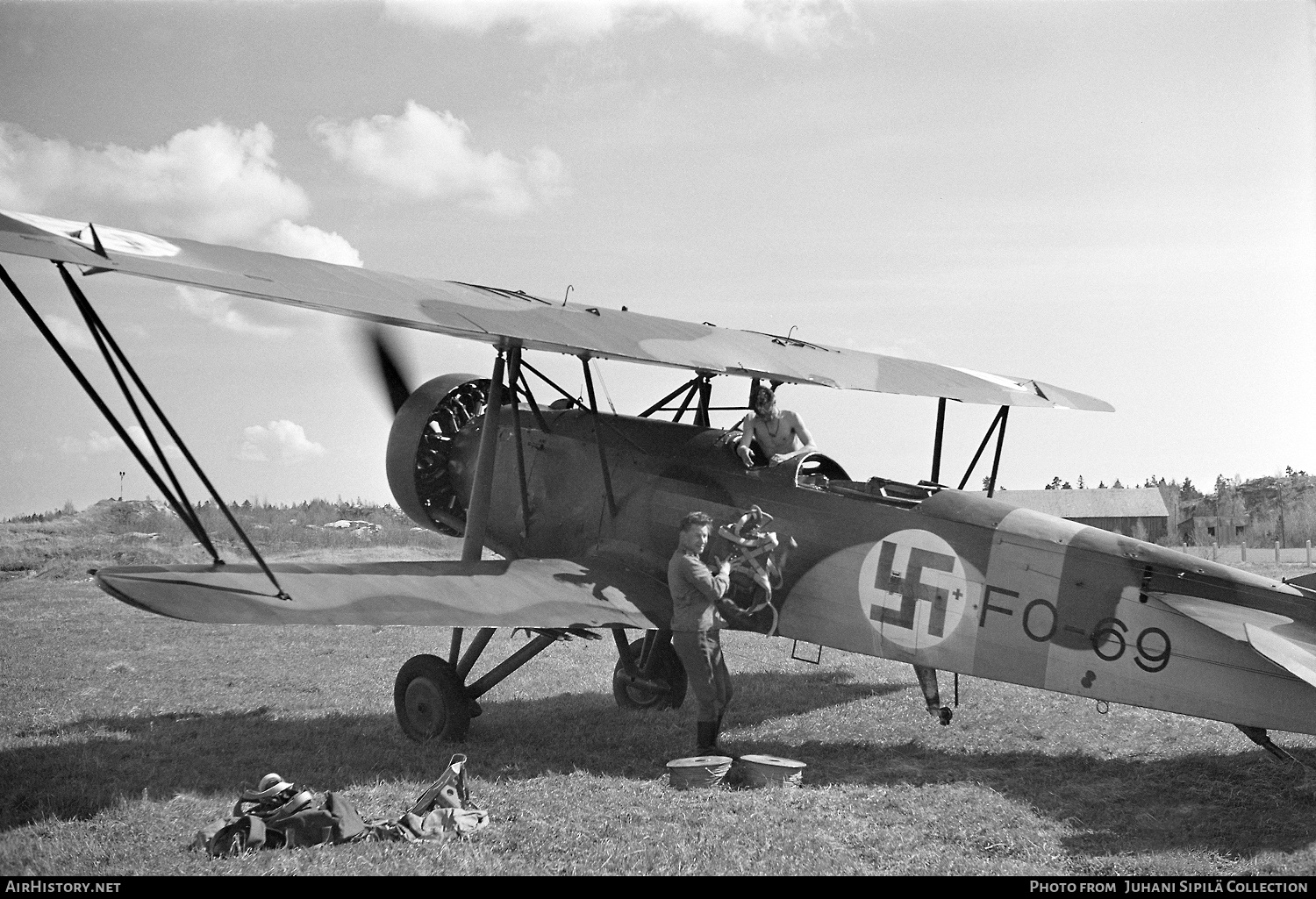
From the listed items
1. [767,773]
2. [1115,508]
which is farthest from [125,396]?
[1115,508]

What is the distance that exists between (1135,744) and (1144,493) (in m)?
42.4

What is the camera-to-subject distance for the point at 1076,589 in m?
6.06

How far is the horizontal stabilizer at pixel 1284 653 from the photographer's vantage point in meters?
5.16

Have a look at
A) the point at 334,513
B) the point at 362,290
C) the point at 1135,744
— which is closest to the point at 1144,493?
the point at 334,513

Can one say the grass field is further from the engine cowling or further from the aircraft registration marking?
the engine cowling

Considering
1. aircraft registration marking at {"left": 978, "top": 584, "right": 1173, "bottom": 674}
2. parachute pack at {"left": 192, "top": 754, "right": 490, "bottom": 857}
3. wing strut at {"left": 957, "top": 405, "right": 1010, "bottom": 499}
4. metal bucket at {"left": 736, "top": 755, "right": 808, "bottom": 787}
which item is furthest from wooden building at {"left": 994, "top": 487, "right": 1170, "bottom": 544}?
parachute pack at {"left": 192, "top": 754, "right": 490, "bottom": 857}

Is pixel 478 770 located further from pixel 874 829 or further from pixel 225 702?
pixel 225 702

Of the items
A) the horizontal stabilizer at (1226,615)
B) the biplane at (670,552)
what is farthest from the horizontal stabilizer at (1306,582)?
the horizontal stabilizer at (1226,615)

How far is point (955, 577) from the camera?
250 inches

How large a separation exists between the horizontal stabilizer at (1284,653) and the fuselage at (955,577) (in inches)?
5.6

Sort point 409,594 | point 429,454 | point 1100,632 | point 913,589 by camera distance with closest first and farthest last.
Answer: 1. point 1100,632
2. point 409,594
3. point 913,589
4. point 429,454

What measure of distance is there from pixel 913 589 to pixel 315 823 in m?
3.82

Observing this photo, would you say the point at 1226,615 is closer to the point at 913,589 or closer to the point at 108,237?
the point at 913,589

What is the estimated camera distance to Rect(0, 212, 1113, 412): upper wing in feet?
15.0
